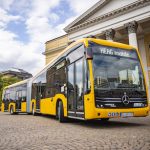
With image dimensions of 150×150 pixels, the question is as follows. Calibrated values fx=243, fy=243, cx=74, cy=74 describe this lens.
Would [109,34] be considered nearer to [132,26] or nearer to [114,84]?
[132,26]

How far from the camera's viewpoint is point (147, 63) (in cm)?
2652

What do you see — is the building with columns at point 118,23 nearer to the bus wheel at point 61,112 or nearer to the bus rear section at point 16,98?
the bus rear section at point 16,98

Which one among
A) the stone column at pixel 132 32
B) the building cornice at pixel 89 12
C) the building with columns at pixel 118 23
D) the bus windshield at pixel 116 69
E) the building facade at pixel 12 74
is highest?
the building facade at pixel 12 74

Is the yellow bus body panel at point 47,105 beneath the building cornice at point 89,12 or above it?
beneath

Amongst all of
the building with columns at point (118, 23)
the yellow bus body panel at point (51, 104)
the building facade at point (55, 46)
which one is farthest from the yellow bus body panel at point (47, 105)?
the building facade at point (55, 46)

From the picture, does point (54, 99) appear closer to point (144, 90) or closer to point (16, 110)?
point (144, 90)

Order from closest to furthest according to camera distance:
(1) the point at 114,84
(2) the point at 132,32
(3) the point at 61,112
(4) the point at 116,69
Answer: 1. (1) the point at 114,84
2. (4) the point at 116,69
3. (3) the point at 61,112
4. (2) the point at 132,32

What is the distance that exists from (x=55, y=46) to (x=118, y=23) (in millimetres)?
14427

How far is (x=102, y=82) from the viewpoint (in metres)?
7.70

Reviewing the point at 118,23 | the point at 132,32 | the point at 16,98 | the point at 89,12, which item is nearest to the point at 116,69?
the point at 16,98

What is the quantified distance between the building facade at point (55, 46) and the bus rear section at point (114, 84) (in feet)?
85.5

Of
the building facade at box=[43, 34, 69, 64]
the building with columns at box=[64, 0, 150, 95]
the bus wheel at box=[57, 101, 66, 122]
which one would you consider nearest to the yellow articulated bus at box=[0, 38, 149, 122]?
the bus wheel at box=[57, 101, 66, 122]

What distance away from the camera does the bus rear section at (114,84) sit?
7527 millimetres

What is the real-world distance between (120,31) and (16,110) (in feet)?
47.1
